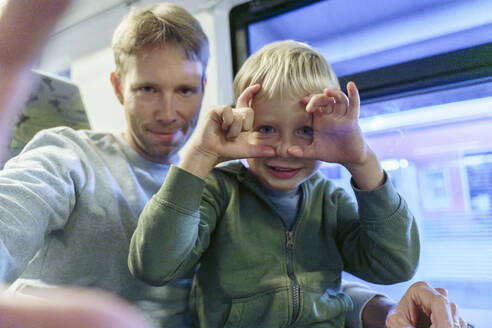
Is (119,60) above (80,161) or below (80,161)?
above

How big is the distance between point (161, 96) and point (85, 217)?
1.20 feet

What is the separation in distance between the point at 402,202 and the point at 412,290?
0.60 ft

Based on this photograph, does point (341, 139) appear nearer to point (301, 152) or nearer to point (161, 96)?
point (301, 152)

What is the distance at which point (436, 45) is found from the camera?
4.06 feet

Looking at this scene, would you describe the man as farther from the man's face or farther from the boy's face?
the boy's face

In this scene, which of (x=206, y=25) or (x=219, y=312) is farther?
(x=206, y=25)

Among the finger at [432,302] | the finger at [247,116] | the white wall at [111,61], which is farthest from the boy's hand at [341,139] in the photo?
the white wall at [111,61]

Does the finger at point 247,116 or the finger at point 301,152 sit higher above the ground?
the finger at point 247,116

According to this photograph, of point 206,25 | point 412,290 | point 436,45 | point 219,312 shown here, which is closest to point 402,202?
point 412,290

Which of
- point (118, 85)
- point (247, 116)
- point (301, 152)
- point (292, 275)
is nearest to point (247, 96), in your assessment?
point (247, 116)

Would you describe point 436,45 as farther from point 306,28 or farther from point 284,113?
point 284,113

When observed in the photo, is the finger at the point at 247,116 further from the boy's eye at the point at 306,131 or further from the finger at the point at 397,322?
the finger at the point at 397,322

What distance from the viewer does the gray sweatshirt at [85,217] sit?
28.7 inches

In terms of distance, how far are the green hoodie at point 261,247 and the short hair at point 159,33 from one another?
0.36m
